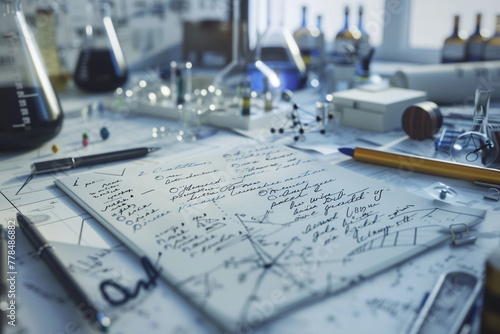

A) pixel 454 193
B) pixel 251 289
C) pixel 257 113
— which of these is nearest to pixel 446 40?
pixel 257 113

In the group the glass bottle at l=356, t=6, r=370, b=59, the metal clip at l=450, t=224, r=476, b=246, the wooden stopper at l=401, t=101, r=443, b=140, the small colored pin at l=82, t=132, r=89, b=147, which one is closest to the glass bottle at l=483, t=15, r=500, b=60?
the glass bottle at l=356, t=6, r=370, b=59

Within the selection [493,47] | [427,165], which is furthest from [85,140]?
[493,47]

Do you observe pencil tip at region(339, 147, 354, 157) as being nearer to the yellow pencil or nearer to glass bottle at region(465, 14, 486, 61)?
the yellow pencil

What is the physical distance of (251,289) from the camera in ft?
1.15

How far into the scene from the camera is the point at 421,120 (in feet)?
2.39

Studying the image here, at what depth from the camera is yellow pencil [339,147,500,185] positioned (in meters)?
0.56

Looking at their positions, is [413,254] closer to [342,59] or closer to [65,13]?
[342,59]

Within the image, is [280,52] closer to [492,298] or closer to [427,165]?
[427,165]

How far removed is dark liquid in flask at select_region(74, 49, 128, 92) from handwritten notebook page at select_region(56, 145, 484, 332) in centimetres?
50

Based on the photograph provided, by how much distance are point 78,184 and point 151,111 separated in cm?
37

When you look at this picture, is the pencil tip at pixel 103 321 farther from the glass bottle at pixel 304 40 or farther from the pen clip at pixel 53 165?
the glass bottle at pixel 304 40

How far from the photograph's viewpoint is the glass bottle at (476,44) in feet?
3.43

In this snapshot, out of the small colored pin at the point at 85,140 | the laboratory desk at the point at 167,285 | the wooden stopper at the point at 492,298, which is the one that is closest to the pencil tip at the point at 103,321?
the laboratory desk at the point at 167,285

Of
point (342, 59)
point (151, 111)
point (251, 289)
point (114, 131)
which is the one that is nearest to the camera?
point (251, 289)
